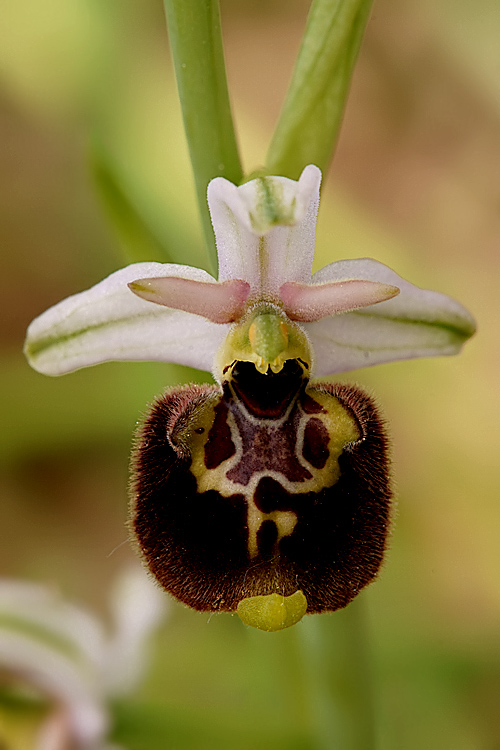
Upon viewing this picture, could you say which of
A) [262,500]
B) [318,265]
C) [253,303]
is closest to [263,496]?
[262,500]

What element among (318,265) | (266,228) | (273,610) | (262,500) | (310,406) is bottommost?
(273,610)

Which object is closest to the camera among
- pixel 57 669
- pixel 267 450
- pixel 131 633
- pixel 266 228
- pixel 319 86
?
pixel 266 228

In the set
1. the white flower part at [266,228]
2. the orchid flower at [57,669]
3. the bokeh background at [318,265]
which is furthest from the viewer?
the bokeh background at [318,265]

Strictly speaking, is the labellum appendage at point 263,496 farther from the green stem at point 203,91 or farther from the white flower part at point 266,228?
the green stem at point 203,91

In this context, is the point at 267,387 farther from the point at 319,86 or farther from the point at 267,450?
the point at 319,86

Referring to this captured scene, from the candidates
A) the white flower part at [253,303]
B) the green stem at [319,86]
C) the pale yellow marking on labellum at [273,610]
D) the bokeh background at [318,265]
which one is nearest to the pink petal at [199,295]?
the white flower part at [253,303]

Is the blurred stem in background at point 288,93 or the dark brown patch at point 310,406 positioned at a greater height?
the blurred stem in background at point 288,93
